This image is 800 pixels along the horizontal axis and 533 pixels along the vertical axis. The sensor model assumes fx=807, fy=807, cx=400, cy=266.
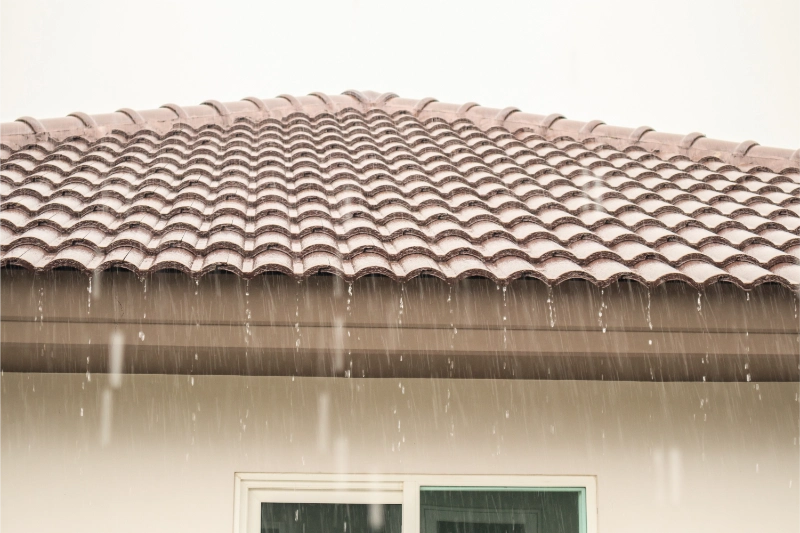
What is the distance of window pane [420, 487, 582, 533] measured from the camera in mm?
4117

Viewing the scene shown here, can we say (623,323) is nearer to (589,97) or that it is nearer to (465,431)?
(465,431)

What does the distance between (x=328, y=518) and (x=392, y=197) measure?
1.80 meters

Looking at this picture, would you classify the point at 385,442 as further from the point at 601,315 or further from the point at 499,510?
the point at 601,315

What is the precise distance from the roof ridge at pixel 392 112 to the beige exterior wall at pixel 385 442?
8.14ft

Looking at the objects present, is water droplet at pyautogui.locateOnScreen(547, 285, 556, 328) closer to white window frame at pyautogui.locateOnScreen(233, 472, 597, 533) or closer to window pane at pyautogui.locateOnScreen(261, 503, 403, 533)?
white window frame at pyautogui.locateOnScreen(233, 472, 597, 533)

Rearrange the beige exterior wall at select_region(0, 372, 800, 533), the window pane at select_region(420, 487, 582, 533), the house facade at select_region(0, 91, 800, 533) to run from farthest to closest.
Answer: the window pane at select_region(420, 487, 582, 533) → the beige exterior wall at select_region(0, 372, 800, 533) → the house facade at select_region(0, 91, 800, 533)

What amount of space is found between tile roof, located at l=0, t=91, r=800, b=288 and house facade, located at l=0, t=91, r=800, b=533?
0.03m

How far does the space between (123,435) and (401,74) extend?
109 ft

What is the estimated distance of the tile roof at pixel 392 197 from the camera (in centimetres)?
359

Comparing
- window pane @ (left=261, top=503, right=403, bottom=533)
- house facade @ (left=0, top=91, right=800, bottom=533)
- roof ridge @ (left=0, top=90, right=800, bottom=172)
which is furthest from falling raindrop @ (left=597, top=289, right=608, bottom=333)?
roof ridge @ (left=0, top=90, right=800, bottom=172)

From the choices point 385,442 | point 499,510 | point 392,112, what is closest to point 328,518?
point 385,442

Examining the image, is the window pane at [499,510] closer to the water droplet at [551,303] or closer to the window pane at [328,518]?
the window pane at [328,518]

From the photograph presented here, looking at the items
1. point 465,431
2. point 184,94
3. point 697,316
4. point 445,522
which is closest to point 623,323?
point 697,316

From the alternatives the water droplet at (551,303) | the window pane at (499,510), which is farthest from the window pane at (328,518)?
the water droplet at (551,303)
